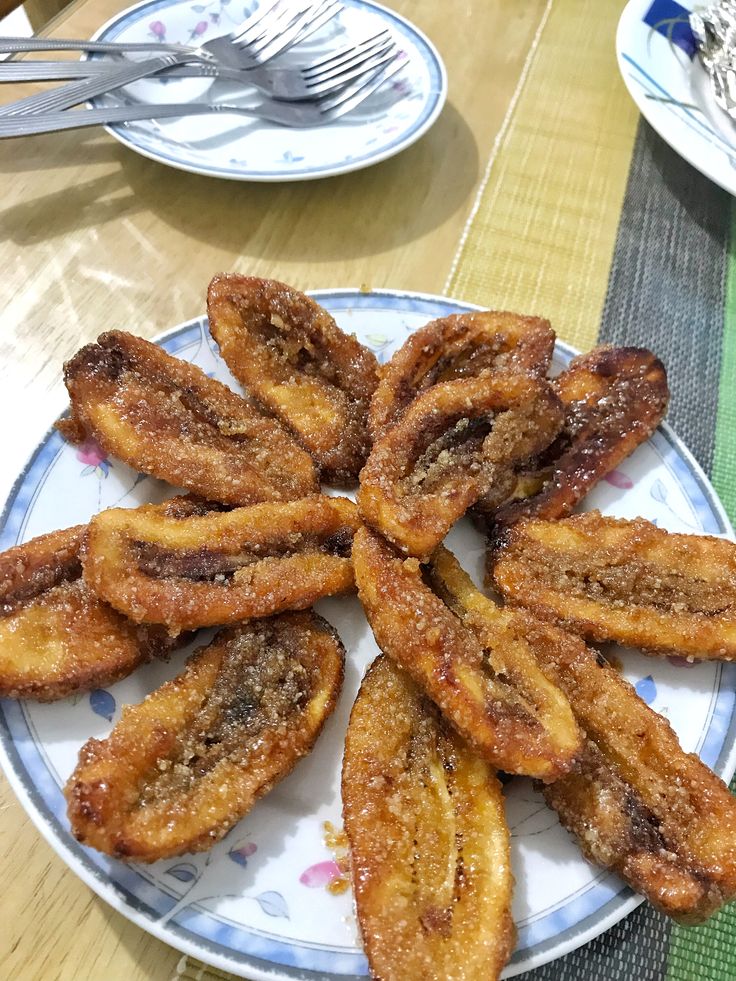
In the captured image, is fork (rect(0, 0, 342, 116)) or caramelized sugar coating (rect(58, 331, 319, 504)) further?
fork (rect(0, 0, 342, 116))

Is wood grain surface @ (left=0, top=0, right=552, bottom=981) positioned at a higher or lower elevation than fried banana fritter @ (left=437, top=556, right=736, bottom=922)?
higher

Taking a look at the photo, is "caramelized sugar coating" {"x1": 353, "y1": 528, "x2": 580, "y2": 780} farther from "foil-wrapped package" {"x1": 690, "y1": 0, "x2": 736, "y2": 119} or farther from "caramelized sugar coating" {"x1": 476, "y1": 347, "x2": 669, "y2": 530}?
"foil-wrapped package" {"x1": 690, "y1": 0, "x2": 736, "y2": 119}

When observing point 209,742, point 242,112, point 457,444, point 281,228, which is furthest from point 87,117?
point 209,742

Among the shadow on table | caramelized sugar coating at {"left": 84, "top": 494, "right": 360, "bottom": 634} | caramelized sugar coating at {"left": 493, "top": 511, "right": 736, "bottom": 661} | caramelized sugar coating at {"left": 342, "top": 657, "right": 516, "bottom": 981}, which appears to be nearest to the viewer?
caramelized sugar coating at {"left": 342, "top": 657, "right": 516, "bottom": 981}

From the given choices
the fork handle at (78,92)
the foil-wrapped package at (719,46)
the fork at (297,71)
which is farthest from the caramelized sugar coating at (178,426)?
the foil-wrapped package at (719,46)

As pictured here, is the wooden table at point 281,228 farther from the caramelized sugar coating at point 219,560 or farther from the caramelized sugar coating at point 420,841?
the caramelized sugar coating at point 420,841

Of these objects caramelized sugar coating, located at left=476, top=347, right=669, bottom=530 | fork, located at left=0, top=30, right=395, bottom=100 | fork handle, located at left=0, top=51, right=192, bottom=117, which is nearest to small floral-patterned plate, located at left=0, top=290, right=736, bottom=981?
caramelized sugar coating, located at left=476, top=347, right=669, bottom=530
